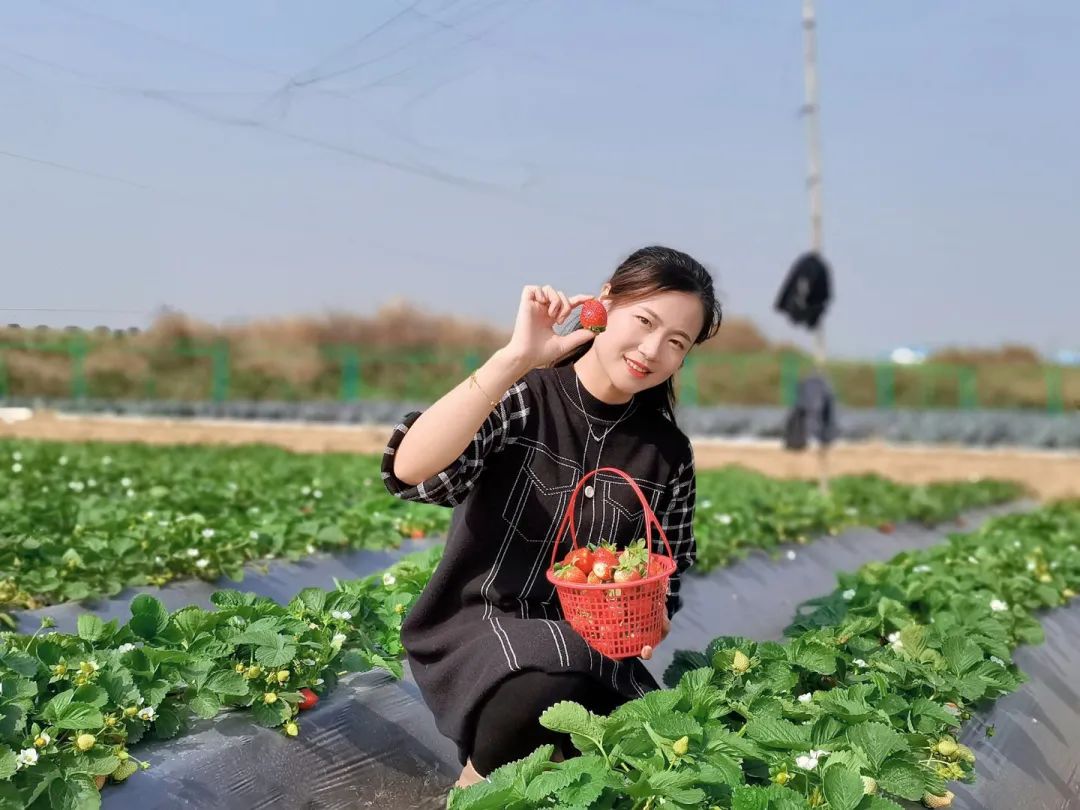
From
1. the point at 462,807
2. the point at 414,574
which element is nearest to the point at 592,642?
the point at 462,807

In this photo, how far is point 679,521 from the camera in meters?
2.57

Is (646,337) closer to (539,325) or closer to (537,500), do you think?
(539,325)

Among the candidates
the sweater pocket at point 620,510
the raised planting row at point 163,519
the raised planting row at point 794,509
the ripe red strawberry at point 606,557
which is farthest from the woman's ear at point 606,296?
the raised planting row at point 794,509

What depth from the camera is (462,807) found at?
175 cm

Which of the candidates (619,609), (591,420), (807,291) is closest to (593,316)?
(591,420)

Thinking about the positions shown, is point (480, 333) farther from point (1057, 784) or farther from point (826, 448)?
point (1057, 784)

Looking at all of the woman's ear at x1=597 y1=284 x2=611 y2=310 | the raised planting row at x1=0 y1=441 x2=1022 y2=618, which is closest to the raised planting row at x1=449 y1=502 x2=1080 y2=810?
the woman's ear at x1=597 y1=284 x2=611 y2=310

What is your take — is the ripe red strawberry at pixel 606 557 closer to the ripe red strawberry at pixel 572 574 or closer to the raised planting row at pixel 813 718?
the ripe red strawberry at pixel 572 574

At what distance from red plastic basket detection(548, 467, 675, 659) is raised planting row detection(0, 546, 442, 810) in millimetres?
693

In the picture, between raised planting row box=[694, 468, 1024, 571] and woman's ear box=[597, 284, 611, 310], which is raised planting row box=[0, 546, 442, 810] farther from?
raised planting row box=[694, 468, 1024, 571]

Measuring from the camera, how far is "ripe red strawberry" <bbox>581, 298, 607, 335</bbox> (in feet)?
7.48

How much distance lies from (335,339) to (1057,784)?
101 ft

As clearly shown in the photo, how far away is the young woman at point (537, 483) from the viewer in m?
2.16

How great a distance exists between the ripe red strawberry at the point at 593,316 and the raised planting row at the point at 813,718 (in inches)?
29.1
